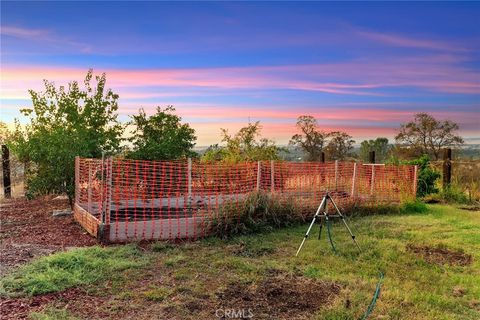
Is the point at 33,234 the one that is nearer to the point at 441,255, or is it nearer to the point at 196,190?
the point at 196,190

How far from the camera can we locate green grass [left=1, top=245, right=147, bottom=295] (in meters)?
4.64

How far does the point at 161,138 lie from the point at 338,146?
12502 millimetres

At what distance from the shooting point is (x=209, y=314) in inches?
157

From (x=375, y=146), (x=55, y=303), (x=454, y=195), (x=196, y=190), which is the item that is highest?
(x=375, y=146)

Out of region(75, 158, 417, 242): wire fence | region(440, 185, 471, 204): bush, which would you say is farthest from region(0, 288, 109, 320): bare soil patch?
region(440, 185, 471, 204): bush

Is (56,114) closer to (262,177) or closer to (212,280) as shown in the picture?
(262,177)

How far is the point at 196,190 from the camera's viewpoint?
10.1m

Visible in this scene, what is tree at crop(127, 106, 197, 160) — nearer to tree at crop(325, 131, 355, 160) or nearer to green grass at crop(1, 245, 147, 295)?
green grass at crop(1, 245, 147, 295)

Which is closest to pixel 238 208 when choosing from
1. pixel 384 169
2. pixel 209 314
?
pixel 209 314

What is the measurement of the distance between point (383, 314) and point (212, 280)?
6.28ft

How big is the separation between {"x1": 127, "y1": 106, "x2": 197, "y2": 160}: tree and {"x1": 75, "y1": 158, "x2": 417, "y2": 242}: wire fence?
669 millimetres

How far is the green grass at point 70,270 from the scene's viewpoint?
4637 mm

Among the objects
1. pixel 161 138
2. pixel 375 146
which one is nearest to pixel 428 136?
pixel 375 146

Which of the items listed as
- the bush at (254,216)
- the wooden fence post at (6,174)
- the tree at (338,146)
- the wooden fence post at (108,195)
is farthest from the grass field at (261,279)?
the tree at (338,146)
